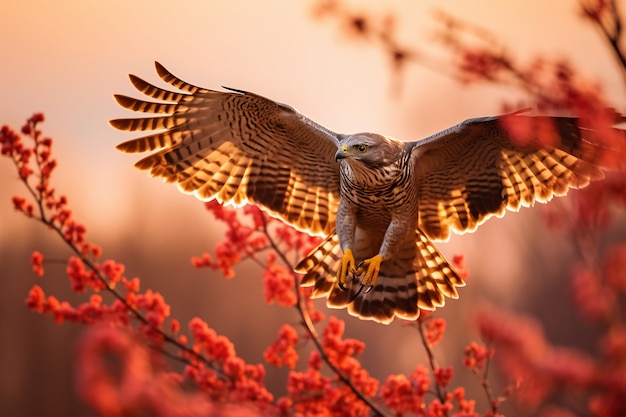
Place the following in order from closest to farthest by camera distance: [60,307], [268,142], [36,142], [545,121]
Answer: [545,121], [36,142], [60,307], [268,142]

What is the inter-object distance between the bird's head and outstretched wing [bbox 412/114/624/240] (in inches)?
8.5

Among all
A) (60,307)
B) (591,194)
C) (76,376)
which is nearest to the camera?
(76,376)

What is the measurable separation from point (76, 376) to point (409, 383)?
8.48 ft

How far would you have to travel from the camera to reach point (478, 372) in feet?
11.5

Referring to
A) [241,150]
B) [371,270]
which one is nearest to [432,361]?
[371,270]

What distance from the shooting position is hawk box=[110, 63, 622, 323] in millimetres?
3893

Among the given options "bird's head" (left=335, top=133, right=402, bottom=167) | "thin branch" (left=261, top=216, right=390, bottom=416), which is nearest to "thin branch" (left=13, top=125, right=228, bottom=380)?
"thin branch" (left=261, top=216, right=390, bottom=416)

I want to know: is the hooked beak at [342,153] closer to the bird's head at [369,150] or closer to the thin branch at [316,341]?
the bird's head at [369,150]

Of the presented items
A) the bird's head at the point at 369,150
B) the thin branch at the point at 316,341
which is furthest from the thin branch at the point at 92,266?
the bird's head at the point at 369,150

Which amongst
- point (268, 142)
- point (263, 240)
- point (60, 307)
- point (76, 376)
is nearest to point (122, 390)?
point (76, 376)

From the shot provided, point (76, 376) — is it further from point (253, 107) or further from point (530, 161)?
point (530, 161)

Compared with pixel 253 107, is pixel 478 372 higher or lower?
lower

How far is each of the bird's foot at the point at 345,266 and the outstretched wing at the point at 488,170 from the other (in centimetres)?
53

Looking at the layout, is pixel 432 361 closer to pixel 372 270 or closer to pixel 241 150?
pixel 372 270
